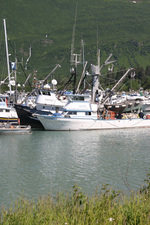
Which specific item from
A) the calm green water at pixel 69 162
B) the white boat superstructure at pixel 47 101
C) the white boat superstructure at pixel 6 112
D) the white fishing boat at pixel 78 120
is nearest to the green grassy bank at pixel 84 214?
the calm green water at pixel 69 162

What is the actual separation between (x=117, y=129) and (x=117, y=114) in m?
3.34

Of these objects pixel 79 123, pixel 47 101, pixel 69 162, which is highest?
pixel 47 101

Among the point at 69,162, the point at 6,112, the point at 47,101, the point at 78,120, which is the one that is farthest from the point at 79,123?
the point at 69,162

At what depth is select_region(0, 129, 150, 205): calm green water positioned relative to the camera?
1988cm

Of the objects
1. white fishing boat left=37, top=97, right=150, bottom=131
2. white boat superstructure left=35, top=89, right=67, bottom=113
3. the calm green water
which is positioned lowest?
the calm green water

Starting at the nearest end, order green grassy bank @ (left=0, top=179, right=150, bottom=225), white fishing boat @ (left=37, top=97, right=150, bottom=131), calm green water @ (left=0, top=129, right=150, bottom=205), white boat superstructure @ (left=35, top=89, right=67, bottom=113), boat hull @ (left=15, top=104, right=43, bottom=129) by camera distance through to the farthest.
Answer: green grassy bank @ (left=0, top=179, right=150, bottom=225)
calm green water @ (left=0, top=129, right=150, bottom=205)
white fishing boat @ (left=37, top=97, right=150, bottom=131)
white boat superstructure @ (left=35, top=89, right=67, bottom=113)
boat hull @ (left=15, top=104, right=43, bottom=129)

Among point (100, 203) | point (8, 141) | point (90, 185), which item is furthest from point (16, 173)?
point (8, 141)

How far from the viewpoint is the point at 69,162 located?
27172 mm

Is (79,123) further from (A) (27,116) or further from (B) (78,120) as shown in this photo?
(A) (27,116)

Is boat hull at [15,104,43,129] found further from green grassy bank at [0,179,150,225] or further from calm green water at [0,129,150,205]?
green grassy bank at [0,179,150,225]

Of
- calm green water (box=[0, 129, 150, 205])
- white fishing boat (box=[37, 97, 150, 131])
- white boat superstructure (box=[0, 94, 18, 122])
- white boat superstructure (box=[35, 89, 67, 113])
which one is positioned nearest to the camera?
calm green water (box=[0, 129, 150, 205])

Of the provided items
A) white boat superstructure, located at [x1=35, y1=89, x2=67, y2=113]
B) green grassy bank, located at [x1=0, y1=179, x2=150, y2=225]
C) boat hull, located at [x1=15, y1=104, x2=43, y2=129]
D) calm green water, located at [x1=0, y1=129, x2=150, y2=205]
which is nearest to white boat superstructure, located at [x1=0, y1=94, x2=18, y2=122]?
boat hull, located at [x1=15, y1=104, x2=43, y2=129]

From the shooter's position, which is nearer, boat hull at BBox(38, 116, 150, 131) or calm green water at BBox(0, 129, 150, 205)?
calm green water at BBox(0, 129, 150, 205)

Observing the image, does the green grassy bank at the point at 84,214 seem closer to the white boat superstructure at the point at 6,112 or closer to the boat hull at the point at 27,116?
the boat hull at the point at 27,116
